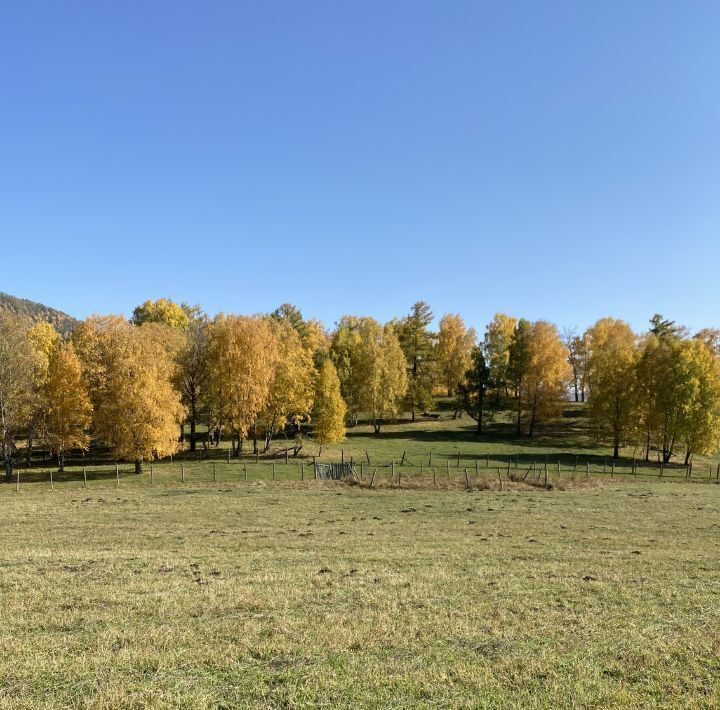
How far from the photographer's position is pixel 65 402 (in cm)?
4988

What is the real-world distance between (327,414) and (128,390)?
22.6 metres

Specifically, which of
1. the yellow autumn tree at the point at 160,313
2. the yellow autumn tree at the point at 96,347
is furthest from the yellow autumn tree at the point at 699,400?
the yellow autumn tree at the point at 160,313

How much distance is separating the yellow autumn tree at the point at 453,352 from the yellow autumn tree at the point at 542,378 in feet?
43.8

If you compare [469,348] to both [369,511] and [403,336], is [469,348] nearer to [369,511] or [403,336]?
[403,336]

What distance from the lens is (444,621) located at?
11336 millimetres

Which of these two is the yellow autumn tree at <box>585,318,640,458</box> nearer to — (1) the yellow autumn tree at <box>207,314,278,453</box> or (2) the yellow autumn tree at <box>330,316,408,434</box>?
(2) the yellow autumn tree at <box>330,316,408,434</box>

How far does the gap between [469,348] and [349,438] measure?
112ft

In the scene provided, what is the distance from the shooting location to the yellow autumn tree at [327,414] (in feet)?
206

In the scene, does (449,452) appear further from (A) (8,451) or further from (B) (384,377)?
(A) (8,451)

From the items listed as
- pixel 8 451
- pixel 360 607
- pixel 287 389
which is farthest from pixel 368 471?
pixel 360 607

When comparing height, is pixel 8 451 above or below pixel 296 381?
below

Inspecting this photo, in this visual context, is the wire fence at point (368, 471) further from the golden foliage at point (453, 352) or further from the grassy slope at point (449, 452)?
the golden foliage at point (453, 352)

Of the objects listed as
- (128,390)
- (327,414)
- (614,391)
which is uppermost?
(614,391)

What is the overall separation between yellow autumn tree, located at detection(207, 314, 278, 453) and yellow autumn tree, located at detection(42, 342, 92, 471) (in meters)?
13.6
